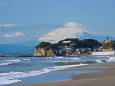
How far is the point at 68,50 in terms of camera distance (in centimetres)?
16338

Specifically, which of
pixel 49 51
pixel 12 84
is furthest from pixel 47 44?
pixel 12 84

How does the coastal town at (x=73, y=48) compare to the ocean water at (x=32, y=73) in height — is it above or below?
above

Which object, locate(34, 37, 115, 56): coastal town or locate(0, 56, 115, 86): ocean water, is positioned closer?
locate(0, 56, 115, 86): ocean water

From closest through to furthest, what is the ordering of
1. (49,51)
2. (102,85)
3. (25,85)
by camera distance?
(102,85)
(25,85)
(49,51)

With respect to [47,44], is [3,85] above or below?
below

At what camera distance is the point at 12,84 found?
51.8 feet

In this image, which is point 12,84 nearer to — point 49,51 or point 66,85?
point 66,85

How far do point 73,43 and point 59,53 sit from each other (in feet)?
53.1

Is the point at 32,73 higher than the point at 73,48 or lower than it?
lower

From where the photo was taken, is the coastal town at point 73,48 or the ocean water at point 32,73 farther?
the coastal town at point 73,48

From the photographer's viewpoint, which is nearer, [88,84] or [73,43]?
[88,84]

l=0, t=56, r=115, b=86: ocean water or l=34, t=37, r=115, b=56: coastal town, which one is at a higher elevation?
l=34, t=37, r=115, b=56: coastal town

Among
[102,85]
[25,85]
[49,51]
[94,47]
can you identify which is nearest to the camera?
[102,85]

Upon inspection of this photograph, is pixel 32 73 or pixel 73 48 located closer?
pixel 32 73
